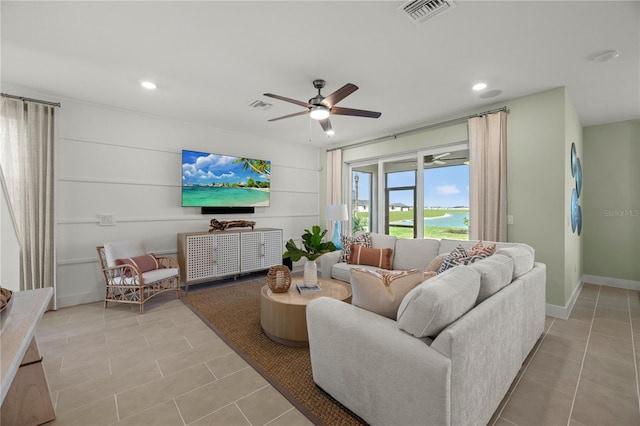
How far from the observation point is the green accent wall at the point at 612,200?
4.36 meters

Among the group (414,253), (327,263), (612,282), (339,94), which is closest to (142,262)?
(327,263)

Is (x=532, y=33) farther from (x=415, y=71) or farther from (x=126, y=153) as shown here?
(x=126, y=153)

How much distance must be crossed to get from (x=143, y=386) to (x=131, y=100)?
3.37 meters

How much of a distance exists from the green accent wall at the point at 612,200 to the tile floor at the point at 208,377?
187 centimetres

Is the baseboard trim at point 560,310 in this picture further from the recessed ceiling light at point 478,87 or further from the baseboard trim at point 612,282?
the recessed ceiling light at point 478,87

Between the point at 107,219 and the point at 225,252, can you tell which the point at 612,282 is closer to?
the point at 225,252

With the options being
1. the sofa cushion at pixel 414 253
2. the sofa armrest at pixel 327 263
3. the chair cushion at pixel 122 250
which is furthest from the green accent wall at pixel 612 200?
the chair cushion at pixel 122 250

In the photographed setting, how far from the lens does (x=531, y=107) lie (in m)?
Answer: 3.40

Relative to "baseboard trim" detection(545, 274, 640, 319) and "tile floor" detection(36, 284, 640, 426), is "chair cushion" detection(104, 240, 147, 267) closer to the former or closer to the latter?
"tile floor" detection(36, 284, 640, 426)

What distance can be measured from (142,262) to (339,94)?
3.17 m

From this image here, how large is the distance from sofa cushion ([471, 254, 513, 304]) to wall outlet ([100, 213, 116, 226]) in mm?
4396

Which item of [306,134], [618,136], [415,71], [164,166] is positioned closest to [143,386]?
[164,166]

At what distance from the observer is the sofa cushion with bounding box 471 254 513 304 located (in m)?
1.71

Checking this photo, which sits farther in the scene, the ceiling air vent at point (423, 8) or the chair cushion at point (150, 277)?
the chair cushion at point (150, 277)
